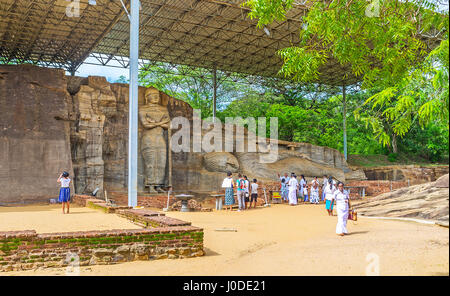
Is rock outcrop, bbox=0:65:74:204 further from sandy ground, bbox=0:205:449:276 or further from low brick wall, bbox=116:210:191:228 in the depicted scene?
low brick wall, bbox=116:210:191:228

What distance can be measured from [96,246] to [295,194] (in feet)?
38.0

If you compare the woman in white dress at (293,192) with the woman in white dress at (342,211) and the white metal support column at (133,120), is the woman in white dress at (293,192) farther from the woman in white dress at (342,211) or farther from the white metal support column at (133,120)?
the woman in white dress at (342,211)

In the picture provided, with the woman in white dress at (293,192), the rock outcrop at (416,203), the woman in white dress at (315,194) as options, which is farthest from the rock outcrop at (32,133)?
the rock outcrop at (416,203)

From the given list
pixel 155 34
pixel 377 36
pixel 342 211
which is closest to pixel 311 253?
pixel 342 211

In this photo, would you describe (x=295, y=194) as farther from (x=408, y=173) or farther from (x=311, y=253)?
(x=408, y=173)

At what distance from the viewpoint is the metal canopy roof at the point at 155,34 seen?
1839cm

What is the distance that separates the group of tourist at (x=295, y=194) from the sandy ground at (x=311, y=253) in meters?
0.54

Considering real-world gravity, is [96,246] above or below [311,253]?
above

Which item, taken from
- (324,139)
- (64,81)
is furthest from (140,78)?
(64,81)

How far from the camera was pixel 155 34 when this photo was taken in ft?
74.7

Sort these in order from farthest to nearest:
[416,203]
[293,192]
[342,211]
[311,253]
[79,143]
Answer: [293,192] → [79,143] → [416,203] → [342,211] → [311,253]
